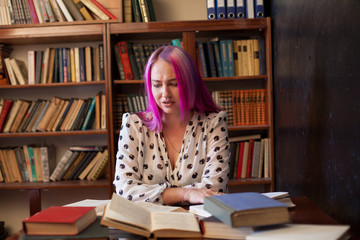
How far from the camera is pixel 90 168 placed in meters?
2.97

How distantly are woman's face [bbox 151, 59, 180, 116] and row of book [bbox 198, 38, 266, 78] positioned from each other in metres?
1.26

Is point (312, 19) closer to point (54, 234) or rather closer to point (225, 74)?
point (225, 74)

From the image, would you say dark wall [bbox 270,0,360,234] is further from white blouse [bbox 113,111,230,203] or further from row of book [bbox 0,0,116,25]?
row of book [bbox 0,0,116,25]

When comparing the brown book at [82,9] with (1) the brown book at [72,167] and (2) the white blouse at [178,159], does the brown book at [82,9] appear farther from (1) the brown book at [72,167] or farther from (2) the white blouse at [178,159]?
(2) the white blouse at [178,159]

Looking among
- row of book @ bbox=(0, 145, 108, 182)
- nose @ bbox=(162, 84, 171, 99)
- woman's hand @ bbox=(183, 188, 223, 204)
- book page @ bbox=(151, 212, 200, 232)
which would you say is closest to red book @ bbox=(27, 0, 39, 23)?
row of book @ bbox=(0, 145, 108, 182)

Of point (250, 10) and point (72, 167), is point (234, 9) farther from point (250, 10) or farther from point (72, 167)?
point (72, 167)

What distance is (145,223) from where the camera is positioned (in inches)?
37.1

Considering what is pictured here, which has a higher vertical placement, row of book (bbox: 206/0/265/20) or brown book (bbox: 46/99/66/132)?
row of book (bbox: 206/0/265/20)

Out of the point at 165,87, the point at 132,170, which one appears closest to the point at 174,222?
the point at 132,170

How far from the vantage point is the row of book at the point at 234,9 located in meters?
2.81

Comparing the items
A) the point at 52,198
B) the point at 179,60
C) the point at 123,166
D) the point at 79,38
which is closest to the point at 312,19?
the point at 179,60

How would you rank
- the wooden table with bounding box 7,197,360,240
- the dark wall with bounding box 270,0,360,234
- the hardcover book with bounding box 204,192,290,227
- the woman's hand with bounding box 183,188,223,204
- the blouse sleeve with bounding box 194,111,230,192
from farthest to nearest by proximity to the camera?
the blouse sleeve with bounding box 194,111,230,192, the woman's hand with bounding box 183,188,223,204, the dark wall with bounding box 270,0,360,234, the wooden table with bounding box 7,197,360,240, the hardcover book with bounding box 204,192,290,227

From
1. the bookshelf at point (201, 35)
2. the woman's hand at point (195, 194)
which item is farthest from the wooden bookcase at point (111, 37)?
the woman's hand at point (195, 194)

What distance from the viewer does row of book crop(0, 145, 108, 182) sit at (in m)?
2.96
